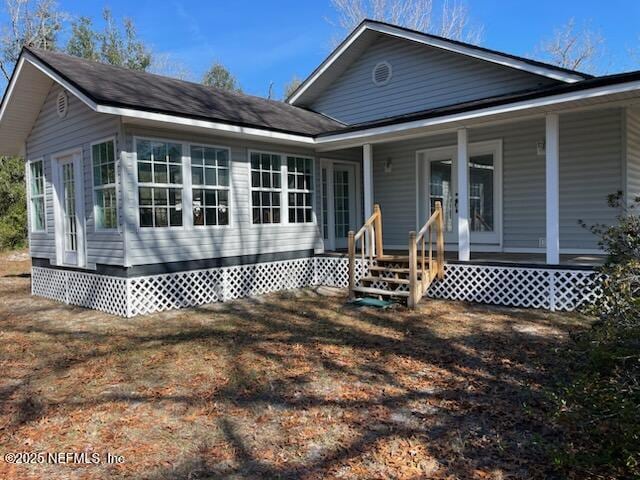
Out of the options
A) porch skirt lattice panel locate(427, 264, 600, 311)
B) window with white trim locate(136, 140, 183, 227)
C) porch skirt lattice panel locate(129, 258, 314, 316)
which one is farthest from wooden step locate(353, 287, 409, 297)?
window with white trim locate(136, 140, 183, 227)

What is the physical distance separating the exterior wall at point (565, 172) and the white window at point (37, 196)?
791cm

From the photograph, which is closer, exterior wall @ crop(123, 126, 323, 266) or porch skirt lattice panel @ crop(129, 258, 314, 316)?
exterior wall @ crop(123, 126, 323, 266)

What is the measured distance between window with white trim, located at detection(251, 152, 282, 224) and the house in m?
0.03

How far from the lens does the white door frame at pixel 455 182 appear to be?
31.4 feet

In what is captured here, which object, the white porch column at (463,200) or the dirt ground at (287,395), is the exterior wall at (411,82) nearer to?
the white porch column at (463,200)

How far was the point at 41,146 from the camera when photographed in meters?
9.55

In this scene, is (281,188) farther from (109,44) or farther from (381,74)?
(109,44)

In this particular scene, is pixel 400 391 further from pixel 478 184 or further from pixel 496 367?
pixel 478 184

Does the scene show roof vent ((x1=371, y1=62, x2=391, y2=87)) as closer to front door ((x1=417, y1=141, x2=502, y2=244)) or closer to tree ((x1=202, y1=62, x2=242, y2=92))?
front door ((x1=417, y1=141, x2=502, y2=244))

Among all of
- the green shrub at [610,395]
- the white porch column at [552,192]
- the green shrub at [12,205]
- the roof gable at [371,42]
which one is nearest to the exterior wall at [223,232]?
the roof gable at [371,42]

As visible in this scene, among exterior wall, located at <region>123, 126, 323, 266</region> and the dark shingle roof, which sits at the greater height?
the dark shingle roof

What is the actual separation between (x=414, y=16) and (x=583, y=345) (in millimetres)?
22625

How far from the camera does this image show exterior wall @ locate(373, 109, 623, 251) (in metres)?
8.30

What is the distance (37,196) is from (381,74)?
25.9ft
